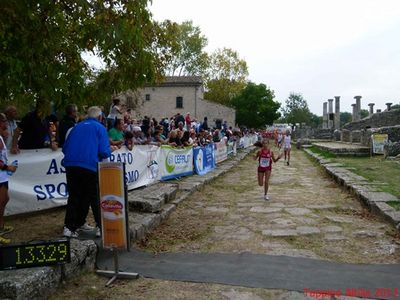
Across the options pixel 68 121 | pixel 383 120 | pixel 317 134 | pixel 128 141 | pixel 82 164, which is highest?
pixel 383 120

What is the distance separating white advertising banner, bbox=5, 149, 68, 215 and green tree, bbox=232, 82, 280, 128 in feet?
160

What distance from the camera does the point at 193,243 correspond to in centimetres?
590

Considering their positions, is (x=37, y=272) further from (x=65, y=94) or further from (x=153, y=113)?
(x=153, y=113)

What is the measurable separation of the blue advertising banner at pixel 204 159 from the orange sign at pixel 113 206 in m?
8.94

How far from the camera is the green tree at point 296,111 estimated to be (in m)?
76.6

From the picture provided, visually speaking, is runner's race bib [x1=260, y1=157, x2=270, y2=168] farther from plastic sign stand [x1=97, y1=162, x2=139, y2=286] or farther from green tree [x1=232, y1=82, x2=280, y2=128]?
green tree [x1=232, y1=82, x2=280, y2=128]

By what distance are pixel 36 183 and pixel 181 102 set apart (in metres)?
46.3

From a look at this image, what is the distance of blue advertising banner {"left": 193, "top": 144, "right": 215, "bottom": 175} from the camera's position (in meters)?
13.6

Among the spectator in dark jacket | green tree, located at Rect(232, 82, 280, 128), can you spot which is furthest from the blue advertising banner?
green tree, located at Rect(232, 82, 280, 128)

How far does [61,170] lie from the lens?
7152 mm

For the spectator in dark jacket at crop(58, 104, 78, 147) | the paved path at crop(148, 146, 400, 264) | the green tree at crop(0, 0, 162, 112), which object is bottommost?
the paved path at crop(148, 146, 400, 264)

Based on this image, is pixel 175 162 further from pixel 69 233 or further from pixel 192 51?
pixel 192 51

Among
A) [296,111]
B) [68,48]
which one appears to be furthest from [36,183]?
[296,111]

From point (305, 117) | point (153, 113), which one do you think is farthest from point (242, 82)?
point (305, 117)
